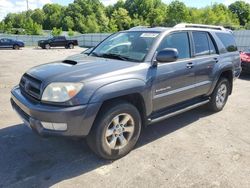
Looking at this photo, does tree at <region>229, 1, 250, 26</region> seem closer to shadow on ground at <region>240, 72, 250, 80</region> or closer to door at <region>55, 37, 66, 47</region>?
door at <region>55, 37, 66, 47</region>

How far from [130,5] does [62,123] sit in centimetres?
10541

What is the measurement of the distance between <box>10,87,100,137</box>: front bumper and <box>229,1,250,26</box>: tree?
115 m

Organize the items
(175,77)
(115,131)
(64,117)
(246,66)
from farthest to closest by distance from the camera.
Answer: (246,66), (175,77), (115,131), (64,117)

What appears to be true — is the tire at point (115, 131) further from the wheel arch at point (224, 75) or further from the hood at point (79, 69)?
the wheel arch at point (224, 75)

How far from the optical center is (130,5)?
10331cm

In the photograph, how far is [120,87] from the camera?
→ 11.8ft

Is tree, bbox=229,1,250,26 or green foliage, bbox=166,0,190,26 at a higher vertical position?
tree, bbox=229,1,250,26

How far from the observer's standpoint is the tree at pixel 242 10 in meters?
106

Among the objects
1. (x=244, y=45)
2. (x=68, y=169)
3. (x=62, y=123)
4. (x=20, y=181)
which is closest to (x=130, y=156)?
(x=68, y=169)

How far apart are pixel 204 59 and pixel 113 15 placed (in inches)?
3541

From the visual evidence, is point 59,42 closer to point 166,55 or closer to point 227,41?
point 227,41

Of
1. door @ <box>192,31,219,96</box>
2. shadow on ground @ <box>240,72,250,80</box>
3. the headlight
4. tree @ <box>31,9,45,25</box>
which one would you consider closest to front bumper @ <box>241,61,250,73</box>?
shadow on ground @ <box>240,72,250,80</box>

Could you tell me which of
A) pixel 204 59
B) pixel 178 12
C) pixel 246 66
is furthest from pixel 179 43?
pixel 178 12

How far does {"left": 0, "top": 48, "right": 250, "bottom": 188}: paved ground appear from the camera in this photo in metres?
3.38
